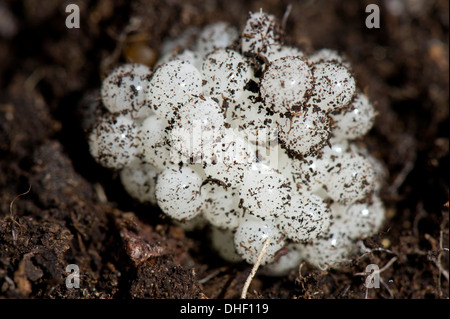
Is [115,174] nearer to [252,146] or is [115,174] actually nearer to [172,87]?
[172,87]

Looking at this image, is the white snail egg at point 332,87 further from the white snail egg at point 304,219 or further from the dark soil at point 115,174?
the white snail egg at point 304,219

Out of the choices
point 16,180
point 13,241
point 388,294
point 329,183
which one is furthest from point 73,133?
point 388,294

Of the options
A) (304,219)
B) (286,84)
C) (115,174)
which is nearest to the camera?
(286,84)

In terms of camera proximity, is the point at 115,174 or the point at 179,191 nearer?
the point at 179,191

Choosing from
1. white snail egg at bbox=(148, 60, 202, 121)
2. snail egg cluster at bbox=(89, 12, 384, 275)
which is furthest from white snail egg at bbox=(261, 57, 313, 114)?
white snail egg at bbox=(148, 60, 202, 121)

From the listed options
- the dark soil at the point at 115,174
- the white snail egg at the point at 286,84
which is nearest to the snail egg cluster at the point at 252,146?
the white snail egg at the point at 286,84

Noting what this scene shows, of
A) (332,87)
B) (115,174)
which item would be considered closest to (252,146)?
(332,87)

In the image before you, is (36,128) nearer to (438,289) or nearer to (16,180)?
(16,180)
